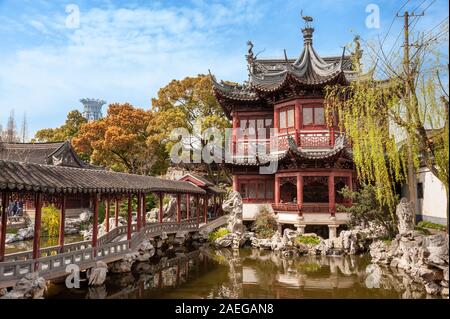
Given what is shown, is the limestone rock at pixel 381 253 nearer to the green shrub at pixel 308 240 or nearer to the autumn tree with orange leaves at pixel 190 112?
the green shrub at pixel 308 240

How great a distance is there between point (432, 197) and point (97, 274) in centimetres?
Answer: 1297

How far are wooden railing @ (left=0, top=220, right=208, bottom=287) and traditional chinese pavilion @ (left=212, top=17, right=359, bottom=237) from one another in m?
6.15

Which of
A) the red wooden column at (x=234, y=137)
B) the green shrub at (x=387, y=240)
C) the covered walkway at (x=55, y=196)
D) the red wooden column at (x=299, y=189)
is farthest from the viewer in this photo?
the red wooden column at (x=234, y=137)

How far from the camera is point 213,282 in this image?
10.3 meters

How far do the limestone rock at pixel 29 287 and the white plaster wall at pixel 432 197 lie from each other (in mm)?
13427

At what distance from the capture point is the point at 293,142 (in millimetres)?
15984

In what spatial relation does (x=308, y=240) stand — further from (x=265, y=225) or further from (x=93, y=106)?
(x=93, y=106)

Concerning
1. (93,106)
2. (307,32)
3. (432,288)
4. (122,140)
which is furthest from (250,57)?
(93,106)

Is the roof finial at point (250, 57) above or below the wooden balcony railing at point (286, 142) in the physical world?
above

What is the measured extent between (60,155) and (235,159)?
14394mm

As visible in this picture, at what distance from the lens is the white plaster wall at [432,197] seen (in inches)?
530

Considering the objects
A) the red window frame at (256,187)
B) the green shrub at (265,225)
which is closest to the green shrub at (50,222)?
the red window frame at (256,187)

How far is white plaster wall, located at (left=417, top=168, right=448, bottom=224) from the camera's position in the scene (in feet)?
44.2

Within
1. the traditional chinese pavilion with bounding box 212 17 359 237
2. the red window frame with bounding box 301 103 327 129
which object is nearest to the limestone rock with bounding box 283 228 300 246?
the traditional chinese pavilion with bounding box 212 17 359 237
